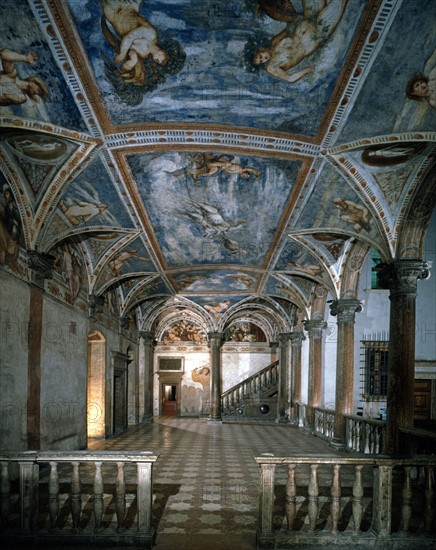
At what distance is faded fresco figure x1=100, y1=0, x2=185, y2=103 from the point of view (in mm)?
5730

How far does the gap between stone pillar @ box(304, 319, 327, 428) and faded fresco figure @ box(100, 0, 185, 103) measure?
1387cm

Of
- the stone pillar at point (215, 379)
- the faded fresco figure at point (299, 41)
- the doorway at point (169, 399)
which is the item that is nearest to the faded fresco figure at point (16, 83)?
the faded fresco figure at point (299, 41)

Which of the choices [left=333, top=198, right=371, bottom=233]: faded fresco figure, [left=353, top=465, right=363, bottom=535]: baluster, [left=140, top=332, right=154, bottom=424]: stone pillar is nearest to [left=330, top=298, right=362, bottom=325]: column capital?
[left=333, top=198, right=371, bottom=233]: faded fresco figure

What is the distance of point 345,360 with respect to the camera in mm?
14555

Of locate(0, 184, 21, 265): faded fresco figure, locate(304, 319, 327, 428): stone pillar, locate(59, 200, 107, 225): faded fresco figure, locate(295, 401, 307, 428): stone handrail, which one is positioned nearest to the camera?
locate(0, 184, 21, 265): faded fresco figure

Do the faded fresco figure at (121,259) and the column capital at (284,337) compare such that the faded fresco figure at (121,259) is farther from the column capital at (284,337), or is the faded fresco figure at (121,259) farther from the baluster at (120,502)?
the column capital at (284,337)

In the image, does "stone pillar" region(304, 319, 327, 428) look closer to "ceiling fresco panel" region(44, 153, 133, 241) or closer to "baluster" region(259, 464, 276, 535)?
"ceiling fresco panel" region(44, 153, 133, 241)

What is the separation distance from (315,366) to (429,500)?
41.4ft

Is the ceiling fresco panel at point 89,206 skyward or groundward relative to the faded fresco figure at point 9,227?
skyward

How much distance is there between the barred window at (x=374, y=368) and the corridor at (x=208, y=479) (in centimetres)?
361

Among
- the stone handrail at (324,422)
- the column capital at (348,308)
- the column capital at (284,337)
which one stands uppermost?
the column capital at (348,308)

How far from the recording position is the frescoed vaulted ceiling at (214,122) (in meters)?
5.83

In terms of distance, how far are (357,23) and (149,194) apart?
6263 millimetres

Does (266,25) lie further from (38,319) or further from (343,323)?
(343,323)
